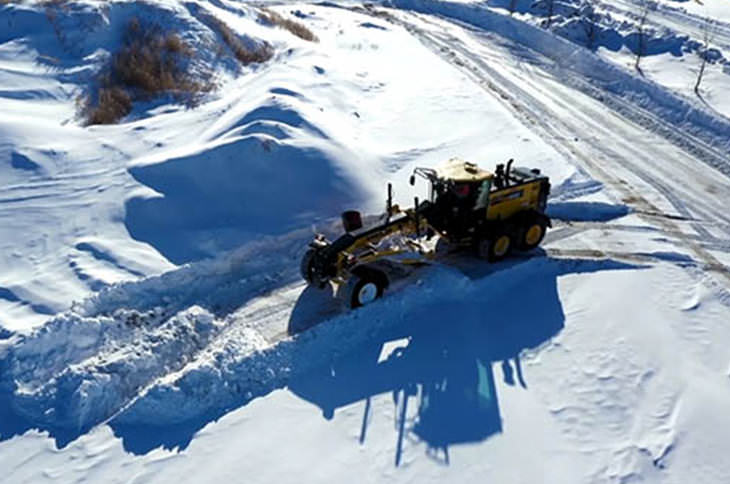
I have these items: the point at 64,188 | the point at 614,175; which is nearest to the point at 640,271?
the point at 614,175

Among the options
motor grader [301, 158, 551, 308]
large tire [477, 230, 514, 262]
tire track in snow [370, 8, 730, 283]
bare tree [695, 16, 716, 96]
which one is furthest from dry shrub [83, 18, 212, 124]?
bare tree [695, 16, 716, 96]

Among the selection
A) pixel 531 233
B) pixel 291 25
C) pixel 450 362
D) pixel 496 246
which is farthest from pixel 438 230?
pixel 291 25

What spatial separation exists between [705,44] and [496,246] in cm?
2130

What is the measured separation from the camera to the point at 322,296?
11469 millimetres

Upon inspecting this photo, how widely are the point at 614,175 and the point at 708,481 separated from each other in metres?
9.31

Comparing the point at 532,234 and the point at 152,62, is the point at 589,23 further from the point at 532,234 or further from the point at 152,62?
the point at 532,234

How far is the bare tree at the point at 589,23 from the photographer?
28250 mm

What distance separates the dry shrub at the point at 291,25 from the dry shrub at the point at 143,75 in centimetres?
628

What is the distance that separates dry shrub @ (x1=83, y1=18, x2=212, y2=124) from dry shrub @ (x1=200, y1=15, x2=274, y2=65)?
6.03 ft

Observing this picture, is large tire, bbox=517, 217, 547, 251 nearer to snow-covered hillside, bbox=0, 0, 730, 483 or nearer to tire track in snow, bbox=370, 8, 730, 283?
snow-covered hillside, bbox=0, 0, 730, 483

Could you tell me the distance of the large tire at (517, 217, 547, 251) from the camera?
12.2m

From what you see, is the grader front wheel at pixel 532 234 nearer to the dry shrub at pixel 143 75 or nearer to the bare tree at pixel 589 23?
the dry shrub at pixel 143 75

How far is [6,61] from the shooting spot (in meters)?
18.1

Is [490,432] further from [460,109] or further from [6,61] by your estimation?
[6,61]
